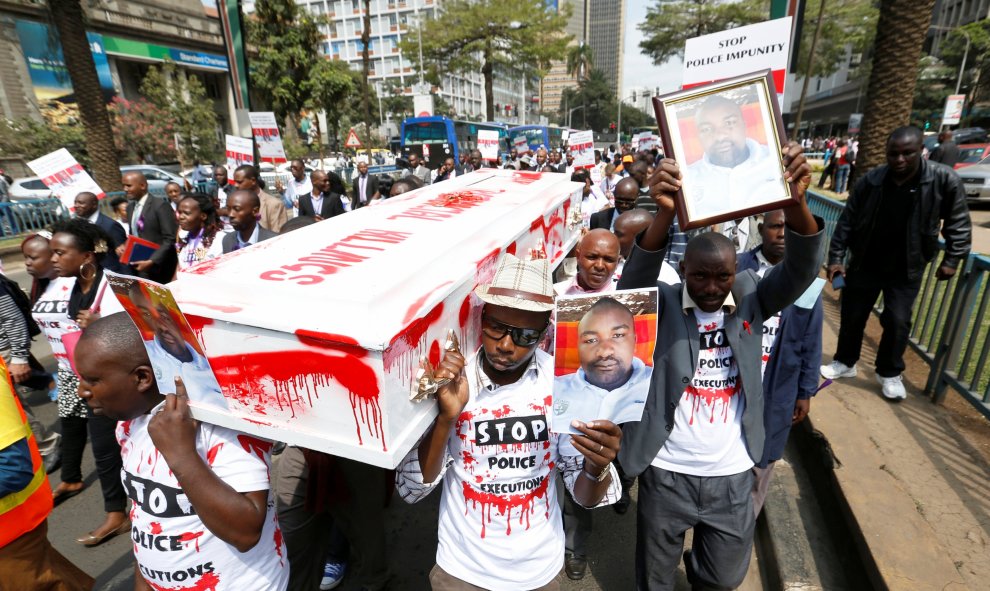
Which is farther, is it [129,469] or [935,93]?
[935,93]

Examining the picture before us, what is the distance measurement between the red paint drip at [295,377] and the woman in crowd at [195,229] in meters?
3.09

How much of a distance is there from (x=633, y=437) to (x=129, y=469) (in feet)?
5.97

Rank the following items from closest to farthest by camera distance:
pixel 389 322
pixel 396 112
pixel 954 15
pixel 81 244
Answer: pixel 389 322 → pixel 81 244 → pixel 954 15 → pixel 396 112

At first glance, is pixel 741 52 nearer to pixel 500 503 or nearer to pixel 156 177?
pixel 500 503

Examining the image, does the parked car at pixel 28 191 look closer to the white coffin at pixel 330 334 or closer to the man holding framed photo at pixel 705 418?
the white coffin at pixel 330 334

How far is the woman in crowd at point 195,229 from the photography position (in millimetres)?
4242

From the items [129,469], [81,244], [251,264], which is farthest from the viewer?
[81,244]

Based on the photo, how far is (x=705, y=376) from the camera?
2.03 m

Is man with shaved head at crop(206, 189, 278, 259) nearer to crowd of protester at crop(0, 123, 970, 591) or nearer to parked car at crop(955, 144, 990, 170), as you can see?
crowd of protester at crop(0, 123, 970, 591)

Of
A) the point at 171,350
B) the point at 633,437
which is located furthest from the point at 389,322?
the point at 633,437

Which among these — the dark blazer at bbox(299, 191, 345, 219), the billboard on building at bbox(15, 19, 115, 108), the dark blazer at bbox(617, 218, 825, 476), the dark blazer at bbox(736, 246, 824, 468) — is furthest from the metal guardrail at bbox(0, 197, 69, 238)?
the billboard on building at bbox(15, 19, 115, 108)

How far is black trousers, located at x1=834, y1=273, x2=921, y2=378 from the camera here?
3.72 m

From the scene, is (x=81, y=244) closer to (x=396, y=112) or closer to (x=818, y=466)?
(x=818, y=466)

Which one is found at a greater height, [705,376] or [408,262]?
[408,262]
